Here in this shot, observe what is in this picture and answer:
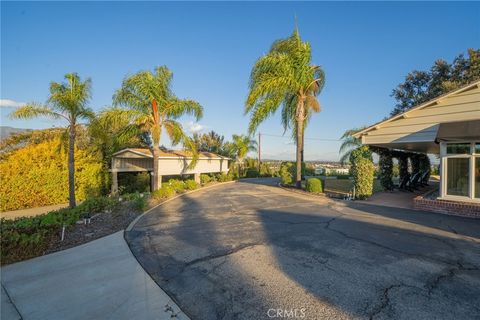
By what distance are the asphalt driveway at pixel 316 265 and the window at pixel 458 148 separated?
2.68 metres

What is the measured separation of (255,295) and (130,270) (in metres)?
2.40

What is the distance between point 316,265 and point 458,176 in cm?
824

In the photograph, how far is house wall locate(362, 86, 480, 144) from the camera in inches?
365

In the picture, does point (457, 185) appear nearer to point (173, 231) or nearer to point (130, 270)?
point (173, 231)

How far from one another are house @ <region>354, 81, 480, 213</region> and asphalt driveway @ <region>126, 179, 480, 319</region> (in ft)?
4.70

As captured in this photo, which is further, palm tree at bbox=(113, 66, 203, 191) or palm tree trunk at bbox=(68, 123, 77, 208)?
palm tree at bbox=(113, 66, 203, 191)

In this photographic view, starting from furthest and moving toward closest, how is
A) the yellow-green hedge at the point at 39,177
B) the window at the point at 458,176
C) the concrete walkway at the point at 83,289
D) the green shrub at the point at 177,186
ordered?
the green shrub at the point at 177,186, the yellow-green hedge at the point at 39,177, the window at the point at 458,176, the concrete walkway at the point at 83,289

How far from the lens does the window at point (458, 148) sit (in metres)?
8.97

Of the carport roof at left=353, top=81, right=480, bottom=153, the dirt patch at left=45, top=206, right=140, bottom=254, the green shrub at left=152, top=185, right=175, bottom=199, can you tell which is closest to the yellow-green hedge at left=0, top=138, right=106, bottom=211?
the green shrub at left=152, top=185, right=175, bottom=199

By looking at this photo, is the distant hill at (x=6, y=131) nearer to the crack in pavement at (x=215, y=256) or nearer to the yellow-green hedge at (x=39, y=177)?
the yellow-green hedge at (x=39, y=177)

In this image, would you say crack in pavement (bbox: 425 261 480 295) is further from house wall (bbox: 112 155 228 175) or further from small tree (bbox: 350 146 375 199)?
house wall (bbox: 112 155 228 175)

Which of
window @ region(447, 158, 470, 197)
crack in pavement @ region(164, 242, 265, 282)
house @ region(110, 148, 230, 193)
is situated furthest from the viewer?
house @ region(110, 148, 230, 193)

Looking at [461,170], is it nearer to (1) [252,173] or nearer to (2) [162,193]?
(2) [162,193]

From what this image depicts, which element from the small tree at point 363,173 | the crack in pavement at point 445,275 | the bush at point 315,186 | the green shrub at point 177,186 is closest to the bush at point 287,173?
the bush at point 315,186
